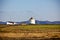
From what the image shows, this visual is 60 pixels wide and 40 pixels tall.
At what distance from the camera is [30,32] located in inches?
169

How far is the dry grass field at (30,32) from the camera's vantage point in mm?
4289

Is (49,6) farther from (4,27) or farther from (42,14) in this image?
(4,27)

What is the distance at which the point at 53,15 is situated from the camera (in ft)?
14.3

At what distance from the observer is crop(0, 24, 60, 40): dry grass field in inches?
169

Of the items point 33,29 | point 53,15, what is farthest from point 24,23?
point 53,15

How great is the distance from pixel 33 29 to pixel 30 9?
35 cm

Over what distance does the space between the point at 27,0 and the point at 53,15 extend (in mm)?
525

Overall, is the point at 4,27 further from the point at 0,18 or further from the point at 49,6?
the point at 49,6

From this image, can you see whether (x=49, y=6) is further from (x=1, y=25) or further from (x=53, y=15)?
(x=1, y=25)

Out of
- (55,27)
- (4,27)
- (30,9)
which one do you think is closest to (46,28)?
(55,27)

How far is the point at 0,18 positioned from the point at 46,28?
816mm

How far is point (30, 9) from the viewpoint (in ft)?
14.3

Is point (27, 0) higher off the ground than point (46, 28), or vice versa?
point (27, 0)

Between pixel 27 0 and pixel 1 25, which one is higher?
pixel 27 0
